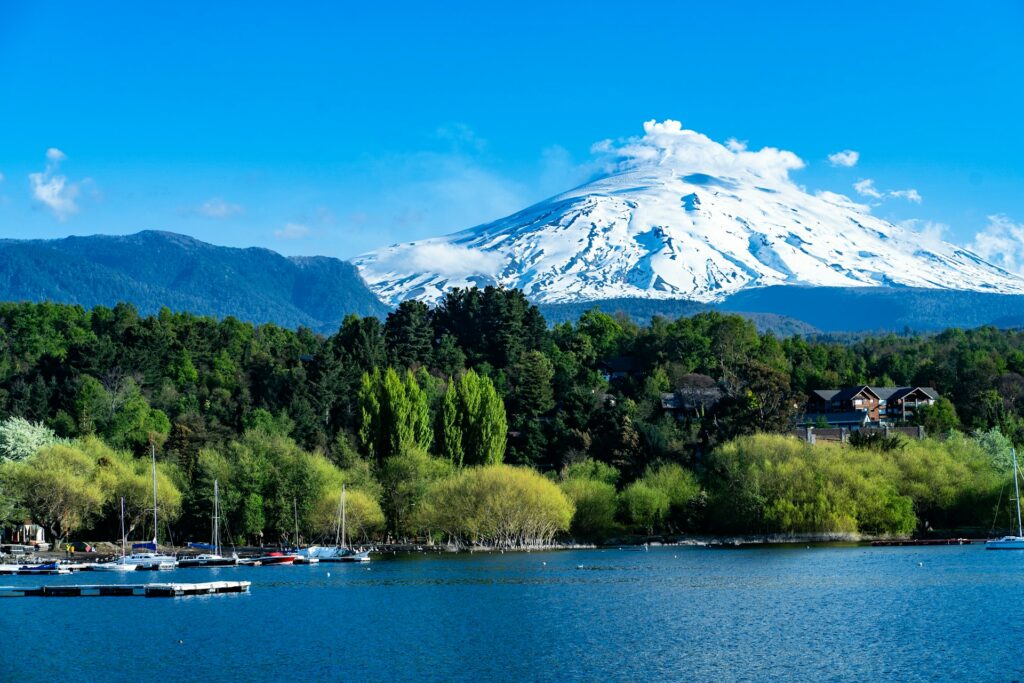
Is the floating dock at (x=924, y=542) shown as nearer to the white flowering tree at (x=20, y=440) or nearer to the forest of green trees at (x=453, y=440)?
the forest of green trees at (x=453, y=440)

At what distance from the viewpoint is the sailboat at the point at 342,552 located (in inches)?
2490

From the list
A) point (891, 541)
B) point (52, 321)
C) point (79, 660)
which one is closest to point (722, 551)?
point (891, 541)

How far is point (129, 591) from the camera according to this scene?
47812 millimetres

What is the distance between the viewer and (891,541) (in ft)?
212

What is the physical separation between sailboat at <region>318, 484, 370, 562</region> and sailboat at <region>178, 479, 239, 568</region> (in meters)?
4.26

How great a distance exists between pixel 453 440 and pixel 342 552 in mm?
11566

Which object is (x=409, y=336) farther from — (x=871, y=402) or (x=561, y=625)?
(x=561, y=625)

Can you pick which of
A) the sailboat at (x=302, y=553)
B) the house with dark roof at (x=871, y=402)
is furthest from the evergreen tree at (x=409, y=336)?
the house with dark roof at (x=871, y=402)

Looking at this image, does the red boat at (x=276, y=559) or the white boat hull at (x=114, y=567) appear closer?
the white boat hull at (x=114, y=567)

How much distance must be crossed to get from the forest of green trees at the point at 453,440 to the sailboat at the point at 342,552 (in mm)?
1192

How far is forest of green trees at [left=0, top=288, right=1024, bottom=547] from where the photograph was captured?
2589 inches

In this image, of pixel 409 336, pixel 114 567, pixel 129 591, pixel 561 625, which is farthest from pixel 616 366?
pixel 561 625

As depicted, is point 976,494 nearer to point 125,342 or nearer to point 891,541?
point 891,541

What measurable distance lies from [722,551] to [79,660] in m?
36.4
